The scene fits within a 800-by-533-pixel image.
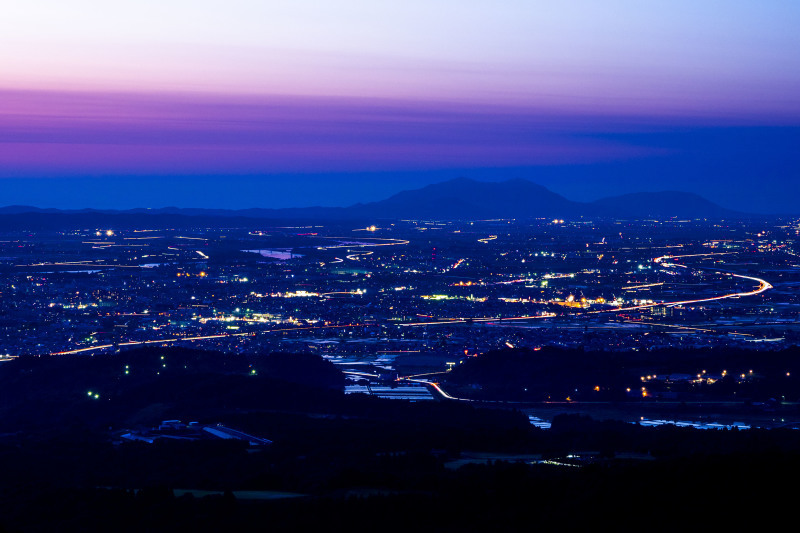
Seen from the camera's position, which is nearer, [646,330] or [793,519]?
[793,519]

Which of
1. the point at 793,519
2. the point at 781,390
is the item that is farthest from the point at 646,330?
the point at 793,519

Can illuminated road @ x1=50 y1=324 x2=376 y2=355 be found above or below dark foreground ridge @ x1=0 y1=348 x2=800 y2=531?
below

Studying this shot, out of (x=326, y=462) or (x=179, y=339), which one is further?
(x=179, y=339)

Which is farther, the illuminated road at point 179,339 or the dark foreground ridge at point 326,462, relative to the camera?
the illuminated road at point 179,339

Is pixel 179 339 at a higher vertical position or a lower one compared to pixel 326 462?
lower

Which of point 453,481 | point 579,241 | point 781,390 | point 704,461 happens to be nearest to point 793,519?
point 704,461

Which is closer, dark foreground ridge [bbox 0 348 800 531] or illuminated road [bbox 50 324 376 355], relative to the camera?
dark foreground ridge [bbox 0 348 800 531]

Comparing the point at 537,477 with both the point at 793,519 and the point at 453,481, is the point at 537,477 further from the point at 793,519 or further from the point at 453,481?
the point at 793,519

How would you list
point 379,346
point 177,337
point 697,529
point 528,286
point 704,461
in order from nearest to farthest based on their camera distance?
point 697,529 → point 704,461 → point 379,346 → point 177,337 → point 528,286

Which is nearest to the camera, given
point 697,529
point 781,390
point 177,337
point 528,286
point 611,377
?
point 697,529

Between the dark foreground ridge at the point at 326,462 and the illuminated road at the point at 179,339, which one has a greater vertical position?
the dark foreground ridge at the point at 326,462
